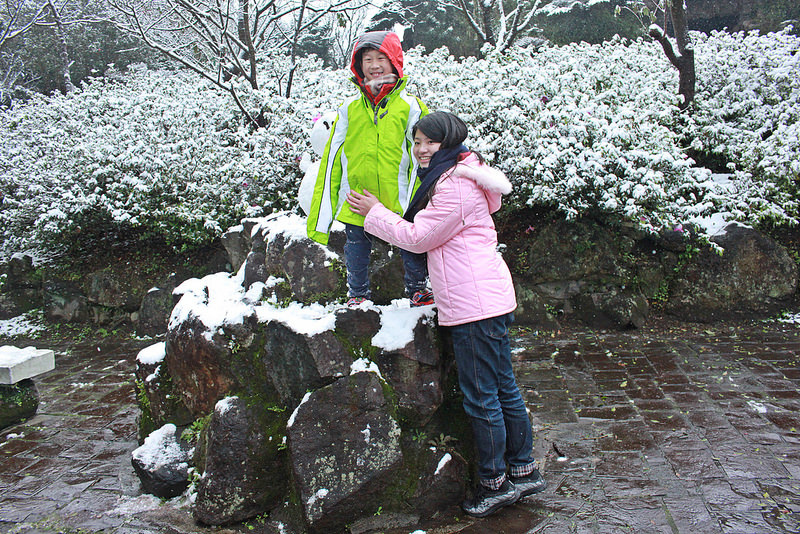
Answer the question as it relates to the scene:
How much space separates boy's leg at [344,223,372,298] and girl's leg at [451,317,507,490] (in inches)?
30.4

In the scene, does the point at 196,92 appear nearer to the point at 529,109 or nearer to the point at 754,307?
the point at 529,109

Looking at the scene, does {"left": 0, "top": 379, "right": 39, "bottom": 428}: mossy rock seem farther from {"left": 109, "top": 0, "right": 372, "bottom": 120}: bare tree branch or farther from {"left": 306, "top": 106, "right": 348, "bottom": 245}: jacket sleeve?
{"left": 109, "top": 0, "right": 372, "bottom": 120}: bare tree branch

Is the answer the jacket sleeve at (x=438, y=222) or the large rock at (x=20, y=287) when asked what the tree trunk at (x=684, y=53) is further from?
the large rock at (x=20, y=287)

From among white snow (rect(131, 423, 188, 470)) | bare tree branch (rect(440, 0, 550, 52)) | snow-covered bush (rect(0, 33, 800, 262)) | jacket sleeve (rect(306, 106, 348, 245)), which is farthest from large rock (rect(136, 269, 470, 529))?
bare tree branch (rect(440, 0, 550, 52))

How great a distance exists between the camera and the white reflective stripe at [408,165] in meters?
2.89

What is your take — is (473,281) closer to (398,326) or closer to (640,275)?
(398,326)

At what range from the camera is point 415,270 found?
121 inches

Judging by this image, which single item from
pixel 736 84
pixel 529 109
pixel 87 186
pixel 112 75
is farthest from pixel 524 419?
pixel 112 75

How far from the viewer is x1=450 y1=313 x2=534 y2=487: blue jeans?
2543 mm

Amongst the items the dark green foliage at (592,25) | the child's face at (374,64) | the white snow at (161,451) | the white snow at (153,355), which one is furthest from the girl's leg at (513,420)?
the dark green foliage at (592,25)

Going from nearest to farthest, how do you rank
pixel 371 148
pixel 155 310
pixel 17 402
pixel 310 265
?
pixel 371 148 → pixel 310 265 → pixel 17 402 → pixel 155 310

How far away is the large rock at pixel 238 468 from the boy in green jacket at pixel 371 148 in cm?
86

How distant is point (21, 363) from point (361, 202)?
10.3ft

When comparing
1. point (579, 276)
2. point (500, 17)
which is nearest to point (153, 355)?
point (579, 276)
